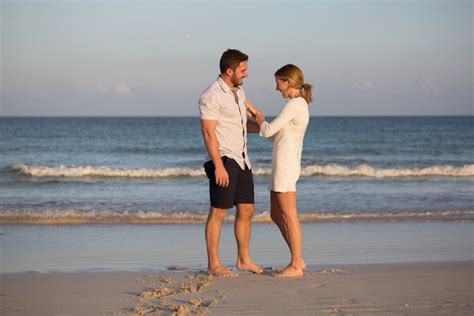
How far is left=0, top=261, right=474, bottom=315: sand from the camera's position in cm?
507

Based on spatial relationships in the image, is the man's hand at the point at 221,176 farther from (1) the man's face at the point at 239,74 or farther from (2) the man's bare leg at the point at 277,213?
(1) the man's face at the point at 239,74

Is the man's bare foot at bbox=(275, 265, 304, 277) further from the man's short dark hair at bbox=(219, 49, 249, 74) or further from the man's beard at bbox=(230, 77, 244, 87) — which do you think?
the man's short dark hair at bbox=(219, 49, 249, 74)

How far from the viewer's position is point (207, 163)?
617cm

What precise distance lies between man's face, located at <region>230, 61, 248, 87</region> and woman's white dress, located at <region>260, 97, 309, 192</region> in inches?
16.8

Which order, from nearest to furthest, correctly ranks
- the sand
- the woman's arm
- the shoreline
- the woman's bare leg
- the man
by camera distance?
the sand, the woman's arm, the man, the woman's bare leg, the shoreline

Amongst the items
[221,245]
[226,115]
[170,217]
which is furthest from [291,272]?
[170,217]

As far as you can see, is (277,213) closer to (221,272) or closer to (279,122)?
(221,272)

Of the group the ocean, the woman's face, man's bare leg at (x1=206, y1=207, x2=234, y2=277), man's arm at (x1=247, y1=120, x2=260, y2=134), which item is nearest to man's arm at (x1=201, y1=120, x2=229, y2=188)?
man's bare leg at (x1=206, y1=207, x2=234, y2=277)

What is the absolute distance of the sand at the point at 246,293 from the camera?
507 cm

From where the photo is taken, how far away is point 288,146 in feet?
20.0

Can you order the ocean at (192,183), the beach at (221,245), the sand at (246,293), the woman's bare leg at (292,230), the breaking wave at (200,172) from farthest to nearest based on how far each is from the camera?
the breaking wave at (200,172) → the ocean at (192,183) → the woman's bare leg at (292,230) → the beach at (221,245) → the sand at (246,293)

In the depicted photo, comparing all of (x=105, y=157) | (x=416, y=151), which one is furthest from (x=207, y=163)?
(x=416, y=151)

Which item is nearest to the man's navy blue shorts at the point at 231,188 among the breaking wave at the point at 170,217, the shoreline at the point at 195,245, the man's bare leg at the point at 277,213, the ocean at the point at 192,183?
the man's bare leg at the point at 277,213

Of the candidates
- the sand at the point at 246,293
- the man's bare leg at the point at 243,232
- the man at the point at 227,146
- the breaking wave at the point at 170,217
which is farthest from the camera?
the breaking wave at the point at 170,217
